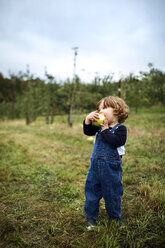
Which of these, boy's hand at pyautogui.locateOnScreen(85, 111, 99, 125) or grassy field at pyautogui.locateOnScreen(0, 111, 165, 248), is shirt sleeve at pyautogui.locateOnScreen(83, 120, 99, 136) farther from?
grassy field at pyautogui.locateOnScreen(0, 111, 165, 248)

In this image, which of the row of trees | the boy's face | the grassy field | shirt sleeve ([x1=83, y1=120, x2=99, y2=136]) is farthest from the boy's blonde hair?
the row of trees

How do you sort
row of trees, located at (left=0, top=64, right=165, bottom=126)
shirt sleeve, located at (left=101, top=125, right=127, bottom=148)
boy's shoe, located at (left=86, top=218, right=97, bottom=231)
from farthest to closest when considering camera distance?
1. row of trees, located at (left=0, top=64, right=165, bottom=126)
2. boy's shoe, located at (left=86, top=218, right=97, bottom=231)
3. shirt sleeve, located at (left=101, top=125, right=127, bottom=148)

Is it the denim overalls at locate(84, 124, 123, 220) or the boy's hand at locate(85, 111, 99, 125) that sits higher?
the boy's hand at locate(85, 111, 99, 125)

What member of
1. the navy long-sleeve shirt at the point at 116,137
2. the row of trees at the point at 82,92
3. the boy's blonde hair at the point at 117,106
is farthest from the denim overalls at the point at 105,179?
the row of trees at the point at 82,92

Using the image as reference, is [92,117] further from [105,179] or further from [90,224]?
[90,224]

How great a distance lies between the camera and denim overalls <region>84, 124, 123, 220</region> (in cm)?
183

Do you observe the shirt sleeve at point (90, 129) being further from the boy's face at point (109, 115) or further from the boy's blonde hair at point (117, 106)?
the boy's blonde hair at point (117, 106)

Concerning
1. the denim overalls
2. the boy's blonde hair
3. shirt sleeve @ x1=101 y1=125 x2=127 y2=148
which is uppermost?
the boy's blonde hair

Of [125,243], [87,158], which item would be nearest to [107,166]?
[125,243]

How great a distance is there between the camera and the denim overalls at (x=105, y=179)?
1.83 m

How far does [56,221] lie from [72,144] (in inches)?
185

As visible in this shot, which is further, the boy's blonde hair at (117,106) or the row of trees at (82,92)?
the row of trees at (82,92)

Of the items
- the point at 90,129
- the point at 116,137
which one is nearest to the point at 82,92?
the point at 90,129

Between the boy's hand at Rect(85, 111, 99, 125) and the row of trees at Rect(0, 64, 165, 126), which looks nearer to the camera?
the boy's hand at Rect(85, 111, 99, 125)
